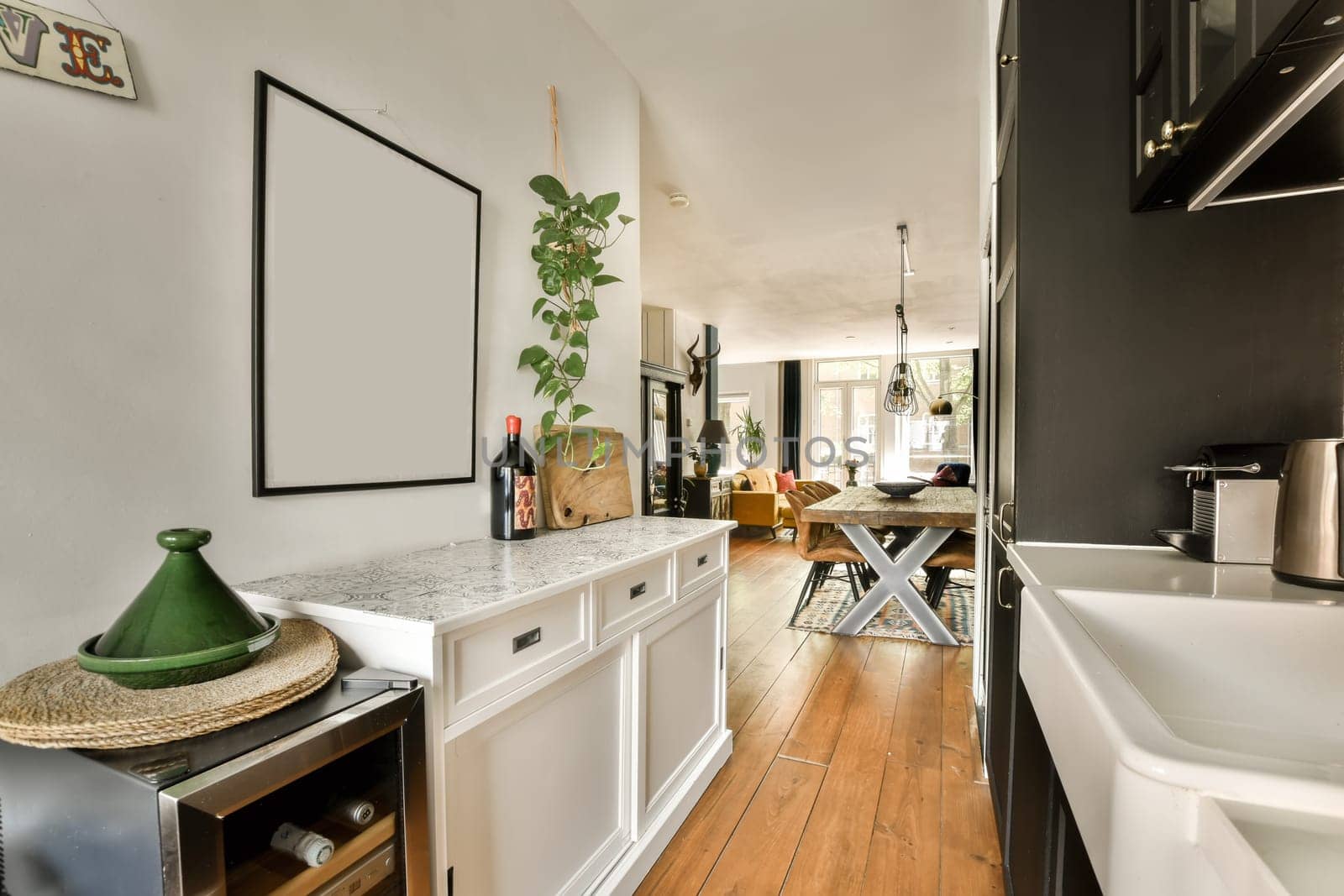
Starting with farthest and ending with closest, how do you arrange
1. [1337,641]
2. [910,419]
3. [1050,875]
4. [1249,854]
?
[910,419], [1050,875], [1337,641], [1249,854]

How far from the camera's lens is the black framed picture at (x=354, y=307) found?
3.78 ft

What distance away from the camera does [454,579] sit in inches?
46.2

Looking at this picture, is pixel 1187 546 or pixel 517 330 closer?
pixel 1187 546

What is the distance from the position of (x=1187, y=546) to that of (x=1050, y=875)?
68 centimetres

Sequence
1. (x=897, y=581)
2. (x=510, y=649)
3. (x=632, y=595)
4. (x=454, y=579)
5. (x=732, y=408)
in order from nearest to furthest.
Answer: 1. (x=510, y=649)
2. (x=454, y=579)
3. (x=632, y=595)
4. (x=897, y=581)
5. (x=732, y=408)

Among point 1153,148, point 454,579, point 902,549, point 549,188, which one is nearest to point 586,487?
point 454,579

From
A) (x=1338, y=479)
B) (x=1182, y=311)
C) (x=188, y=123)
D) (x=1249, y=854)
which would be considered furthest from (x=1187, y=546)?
(x=188, y=123)

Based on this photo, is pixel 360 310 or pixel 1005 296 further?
pixel 1005 296

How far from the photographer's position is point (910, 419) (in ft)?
32.2

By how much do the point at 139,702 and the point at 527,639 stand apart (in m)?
0.53

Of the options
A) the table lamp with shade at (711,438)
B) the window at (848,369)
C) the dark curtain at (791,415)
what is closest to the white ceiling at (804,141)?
the table lamp with shade at (711,438)

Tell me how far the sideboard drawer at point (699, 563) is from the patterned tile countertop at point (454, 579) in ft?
0.29

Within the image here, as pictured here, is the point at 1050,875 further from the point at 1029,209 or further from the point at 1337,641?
the point at 1029,209

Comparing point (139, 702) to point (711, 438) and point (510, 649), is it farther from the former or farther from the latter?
point (711, 438)
